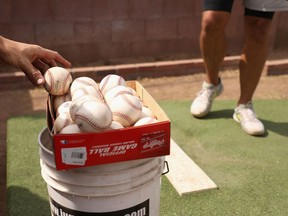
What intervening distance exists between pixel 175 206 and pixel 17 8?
3.76 meters

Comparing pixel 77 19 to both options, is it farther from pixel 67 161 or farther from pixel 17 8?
pixel 67 161

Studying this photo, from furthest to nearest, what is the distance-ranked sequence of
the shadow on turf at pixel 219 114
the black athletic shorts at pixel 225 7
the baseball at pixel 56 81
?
the shadow on turf at pixel 219 114 → the black athletic shorts at pixel 225 7 → the baseball at pixel 56 81

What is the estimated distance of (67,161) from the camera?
1.50 metres

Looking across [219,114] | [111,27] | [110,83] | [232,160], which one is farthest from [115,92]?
[111,27]

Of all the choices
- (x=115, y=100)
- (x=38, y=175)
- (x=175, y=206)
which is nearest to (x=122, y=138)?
(x=115, y=100)

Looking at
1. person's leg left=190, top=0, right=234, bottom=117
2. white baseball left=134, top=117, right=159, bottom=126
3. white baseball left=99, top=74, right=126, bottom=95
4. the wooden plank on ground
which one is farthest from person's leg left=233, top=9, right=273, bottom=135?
white baseball left=134, top=117, right=159, bottom=126

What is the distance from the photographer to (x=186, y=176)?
8.95 feet

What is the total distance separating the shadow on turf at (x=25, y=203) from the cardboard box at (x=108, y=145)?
99 centimetres

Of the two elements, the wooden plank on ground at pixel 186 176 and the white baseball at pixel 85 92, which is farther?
the wooden plank on ground at pixel 186 176

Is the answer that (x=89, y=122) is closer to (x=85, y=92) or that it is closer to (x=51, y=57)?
(x=85, y=92)

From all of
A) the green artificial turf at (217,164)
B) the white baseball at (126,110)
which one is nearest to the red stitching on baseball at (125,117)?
the white baseball at (126,110)

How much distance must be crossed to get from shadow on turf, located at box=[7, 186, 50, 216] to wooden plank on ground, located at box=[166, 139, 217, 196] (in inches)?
34.7

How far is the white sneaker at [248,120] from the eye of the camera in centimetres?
338

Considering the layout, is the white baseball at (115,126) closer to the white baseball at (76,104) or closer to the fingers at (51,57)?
the white baseball at (76,104)
